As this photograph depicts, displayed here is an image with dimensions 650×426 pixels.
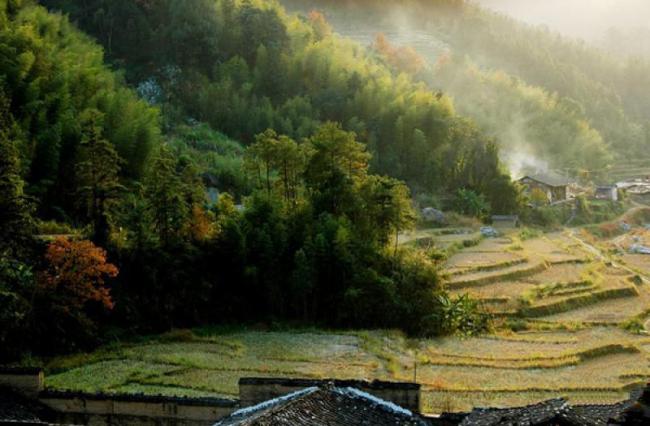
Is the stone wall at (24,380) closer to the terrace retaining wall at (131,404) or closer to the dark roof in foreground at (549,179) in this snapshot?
the terrace retaining wall at (131,404)

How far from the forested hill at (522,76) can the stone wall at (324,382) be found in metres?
45.2

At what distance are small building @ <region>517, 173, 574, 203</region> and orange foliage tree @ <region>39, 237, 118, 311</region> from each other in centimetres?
3099

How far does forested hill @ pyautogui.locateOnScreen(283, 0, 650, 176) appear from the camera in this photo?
59.6 m

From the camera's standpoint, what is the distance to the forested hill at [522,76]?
59.6 metres

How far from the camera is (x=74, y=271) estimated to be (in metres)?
19.5

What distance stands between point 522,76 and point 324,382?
68.8 metres

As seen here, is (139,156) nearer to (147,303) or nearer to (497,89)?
(147,303)

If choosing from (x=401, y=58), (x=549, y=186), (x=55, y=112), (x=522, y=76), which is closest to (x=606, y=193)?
(x=549, y=186)

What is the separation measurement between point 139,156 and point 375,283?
805cm

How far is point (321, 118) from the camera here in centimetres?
4212

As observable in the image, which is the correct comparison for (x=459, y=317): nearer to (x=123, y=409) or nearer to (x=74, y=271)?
(x=74, y=271)

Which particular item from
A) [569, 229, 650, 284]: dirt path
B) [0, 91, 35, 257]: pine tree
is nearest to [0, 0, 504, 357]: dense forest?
[0, 91, 35, 257]: pine tree

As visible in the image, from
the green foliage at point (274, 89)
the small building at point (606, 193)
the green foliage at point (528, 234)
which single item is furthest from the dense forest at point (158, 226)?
the small building at point (606, 193)

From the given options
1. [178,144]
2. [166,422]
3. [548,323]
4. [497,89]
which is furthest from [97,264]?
[497,89]
